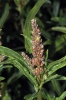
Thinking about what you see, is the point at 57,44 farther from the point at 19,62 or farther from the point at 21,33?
the point at 19,62

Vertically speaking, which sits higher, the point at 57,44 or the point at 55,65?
the point at 55,65

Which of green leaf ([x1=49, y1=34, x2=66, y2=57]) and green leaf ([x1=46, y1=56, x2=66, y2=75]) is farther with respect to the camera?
green leaf ([x1=49, y1=34, x2=66, y2=57])

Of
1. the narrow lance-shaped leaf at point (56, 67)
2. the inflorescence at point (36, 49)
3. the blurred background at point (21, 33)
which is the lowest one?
the blurred background at point (21, 33)

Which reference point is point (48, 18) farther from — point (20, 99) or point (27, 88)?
point (20, 99)

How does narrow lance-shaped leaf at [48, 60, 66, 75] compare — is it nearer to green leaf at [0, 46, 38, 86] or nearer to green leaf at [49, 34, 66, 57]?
green leaf at [0, 46, 38, 86]

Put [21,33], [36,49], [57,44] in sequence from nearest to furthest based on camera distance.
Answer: [36,49] → [57,44] → [21,33]

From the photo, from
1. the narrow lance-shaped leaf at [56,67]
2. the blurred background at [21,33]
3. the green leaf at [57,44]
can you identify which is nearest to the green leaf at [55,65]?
the narrow lance-shaped leaf at [56,67]

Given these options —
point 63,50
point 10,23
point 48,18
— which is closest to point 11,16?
point 10,23

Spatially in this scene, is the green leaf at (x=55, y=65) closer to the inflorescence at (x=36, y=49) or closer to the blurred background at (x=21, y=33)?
the inflorescence at (x=36, y=49)

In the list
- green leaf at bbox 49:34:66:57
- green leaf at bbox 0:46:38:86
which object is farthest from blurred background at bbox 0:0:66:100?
green leaf at bbox 0:46:38:86

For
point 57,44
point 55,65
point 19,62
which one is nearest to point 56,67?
point 55,65

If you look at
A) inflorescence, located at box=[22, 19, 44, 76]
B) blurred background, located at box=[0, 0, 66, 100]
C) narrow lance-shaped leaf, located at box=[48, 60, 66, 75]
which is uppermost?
inflorescence, located at box=[22, 19, 44, 76]
